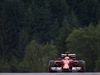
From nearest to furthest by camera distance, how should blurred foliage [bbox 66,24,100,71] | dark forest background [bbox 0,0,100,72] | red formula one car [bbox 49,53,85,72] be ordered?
red formula one car [bbox 49,53,85,72], blurred foliage [bbox 66,24,100,71], dark forest background [bbox 0,0,100,72]

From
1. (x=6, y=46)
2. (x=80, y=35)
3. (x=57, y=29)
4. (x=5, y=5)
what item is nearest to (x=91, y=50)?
(x=80, y=35)

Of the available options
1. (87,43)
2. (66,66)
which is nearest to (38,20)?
(87,43)

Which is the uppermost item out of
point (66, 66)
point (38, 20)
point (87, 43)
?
point (38, 20)

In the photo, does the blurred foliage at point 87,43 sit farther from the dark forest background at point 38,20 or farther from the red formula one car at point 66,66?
the dark forest background at point 38,20

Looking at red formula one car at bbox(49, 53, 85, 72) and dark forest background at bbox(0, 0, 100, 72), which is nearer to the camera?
red formula one car at bbox(49, 53, 85, 72)

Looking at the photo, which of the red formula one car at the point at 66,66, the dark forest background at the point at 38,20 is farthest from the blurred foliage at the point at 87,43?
the dark forest background at the point at 38,20

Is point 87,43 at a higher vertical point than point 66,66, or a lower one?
lower

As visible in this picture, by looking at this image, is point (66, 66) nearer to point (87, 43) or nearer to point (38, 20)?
point (87, 43)

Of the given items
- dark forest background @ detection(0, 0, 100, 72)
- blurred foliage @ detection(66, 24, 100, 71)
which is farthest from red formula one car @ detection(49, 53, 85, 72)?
dark forest background @ detection(0, 0, 100, 72)

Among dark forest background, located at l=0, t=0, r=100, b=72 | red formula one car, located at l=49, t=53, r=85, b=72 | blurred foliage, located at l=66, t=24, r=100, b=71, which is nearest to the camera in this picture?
red formula one car, located at l=49, t=53, r=85, b=72

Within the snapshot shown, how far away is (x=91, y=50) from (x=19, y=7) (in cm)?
7616

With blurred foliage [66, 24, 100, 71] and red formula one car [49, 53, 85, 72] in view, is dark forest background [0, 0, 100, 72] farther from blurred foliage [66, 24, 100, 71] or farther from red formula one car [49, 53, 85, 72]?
red formula one car [49, 53, 85, 72]

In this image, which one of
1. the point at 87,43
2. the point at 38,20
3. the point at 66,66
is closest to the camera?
the point at 66,66

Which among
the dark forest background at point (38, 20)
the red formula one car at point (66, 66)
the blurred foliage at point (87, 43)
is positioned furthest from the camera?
the dark forest background at point (38, 20)
